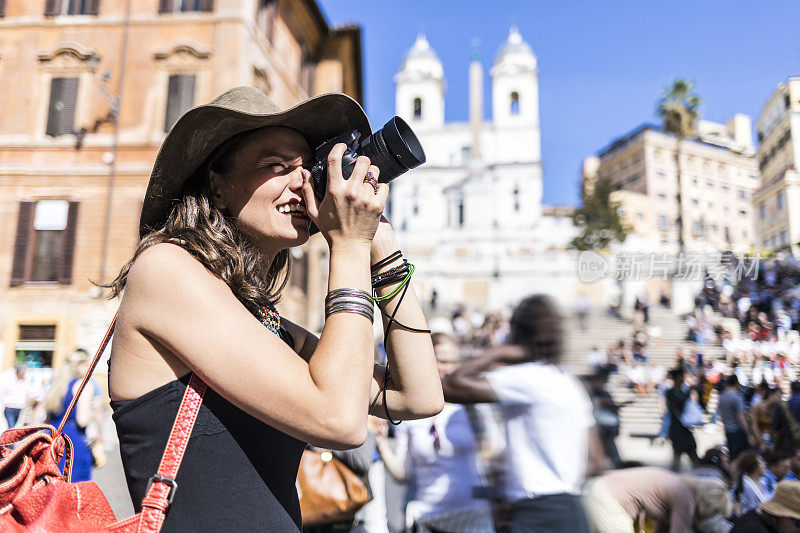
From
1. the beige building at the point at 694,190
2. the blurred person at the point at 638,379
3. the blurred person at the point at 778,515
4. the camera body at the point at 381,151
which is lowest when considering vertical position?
the blurred person at the point at 638,379

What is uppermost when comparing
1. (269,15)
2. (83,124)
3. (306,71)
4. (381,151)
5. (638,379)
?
(269,15)

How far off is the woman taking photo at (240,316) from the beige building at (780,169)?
338 inches

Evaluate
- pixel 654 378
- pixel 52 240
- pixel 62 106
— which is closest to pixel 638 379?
pixel 654 378

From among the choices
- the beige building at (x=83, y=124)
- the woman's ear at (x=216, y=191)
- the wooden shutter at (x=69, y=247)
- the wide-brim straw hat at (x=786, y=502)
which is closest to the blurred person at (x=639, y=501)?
the wide-brim straw hat at (x=786, y=502)

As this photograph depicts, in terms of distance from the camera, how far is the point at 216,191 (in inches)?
58.7

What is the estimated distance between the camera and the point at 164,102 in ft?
50.0

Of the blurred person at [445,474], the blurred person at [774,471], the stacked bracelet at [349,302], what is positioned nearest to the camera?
the stacked bracelet at [349,302]

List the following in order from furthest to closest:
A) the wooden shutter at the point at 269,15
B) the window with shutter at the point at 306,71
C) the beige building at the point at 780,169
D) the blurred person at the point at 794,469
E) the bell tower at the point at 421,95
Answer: the bell tower at the point at 421,95 < the window with shutter at the point at 306,71 < the wooden shutter at the point at 269,15 < the beige building at the point at 780,169 < the blurred person at the point at 794,469

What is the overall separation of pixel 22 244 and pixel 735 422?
15228 millimetres

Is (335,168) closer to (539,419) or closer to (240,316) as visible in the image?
(240,316)

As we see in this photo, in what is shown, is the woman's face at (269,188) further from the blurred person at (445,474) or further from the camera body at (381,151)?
the blurred person at (445,474)

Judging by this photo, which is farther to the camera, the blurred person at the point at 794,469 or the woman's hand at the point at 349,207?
the blurred person at the point at 794,469

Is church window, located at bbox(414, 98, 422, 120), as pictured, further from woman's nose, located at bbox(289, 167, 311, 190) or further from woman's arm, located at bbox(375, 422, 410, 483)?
woman's nose, located at bbox(289, 167, 311, 190)

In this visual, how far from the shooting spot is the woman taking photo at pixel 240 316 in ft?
3.68
